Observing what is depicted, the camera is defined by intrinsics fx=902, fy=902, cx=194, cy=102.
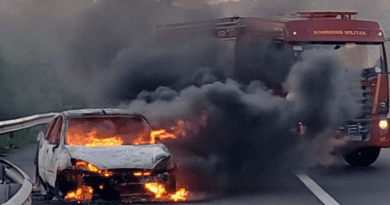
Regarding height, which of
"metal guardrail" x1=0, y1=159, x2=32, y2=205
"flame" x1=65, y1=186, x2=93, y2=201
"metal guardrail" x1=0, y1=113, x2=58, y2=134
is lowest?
"metal guardrail" x1=0, y1=159, x2=32, y2=205

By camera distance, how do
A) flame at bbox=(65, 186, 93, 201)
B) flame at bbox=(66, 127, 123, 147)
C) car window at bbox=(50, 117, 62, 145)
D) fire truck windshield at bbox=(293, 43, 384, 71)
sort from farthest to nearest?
fire truck windshield at bbox=(293, 43, 384, 71), car window at bbox=(50, 117, 62, 145), flame at bbox=(66, 127, 123, 147), flame at bbox=(65, 186, 93, 201)

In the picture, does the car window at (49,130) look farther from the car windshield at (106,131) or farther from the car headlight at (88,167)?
the car headlight at (88,167)

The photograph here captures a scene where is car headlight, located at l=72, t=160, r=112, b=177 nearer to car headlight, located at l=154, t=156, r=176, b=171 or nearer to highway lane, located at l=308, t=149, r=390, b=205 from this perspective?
car headlight, located at l=154, t=156, r=176, b=171

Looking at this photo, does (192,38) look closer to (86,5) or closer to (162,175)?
(162,175)

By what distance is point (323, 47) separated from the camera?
18.2 meters

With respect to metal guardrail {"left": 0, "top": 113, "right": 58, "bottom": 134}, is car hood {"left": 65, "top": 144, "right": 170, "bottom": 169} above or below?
below

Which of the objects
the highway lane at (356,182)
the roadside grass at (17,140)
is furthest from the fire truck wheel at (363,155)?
the roadside grass at (17,140)

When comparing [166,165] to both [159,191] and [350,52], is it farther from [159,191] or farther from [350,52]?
[350,52]

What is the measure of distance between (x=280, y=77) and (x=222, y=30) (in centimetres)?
166

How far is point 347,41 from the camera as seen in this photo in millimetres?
18203

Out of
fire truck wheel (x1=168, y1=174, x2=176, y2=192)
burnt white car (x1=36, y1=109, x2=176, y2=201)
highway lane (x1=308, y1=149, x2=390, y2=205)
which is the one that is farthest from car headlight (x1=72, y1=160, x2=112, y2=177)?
highway lane (x1=308, y1=149, x2=390, y2=205)

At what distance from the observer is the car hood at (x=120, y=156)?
1165 cm

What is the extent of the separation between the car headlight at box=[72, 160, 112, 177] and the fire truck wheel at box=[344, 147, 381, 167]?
8.41m

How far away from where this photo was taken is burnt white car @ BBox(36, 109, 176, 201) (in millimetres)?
11547
